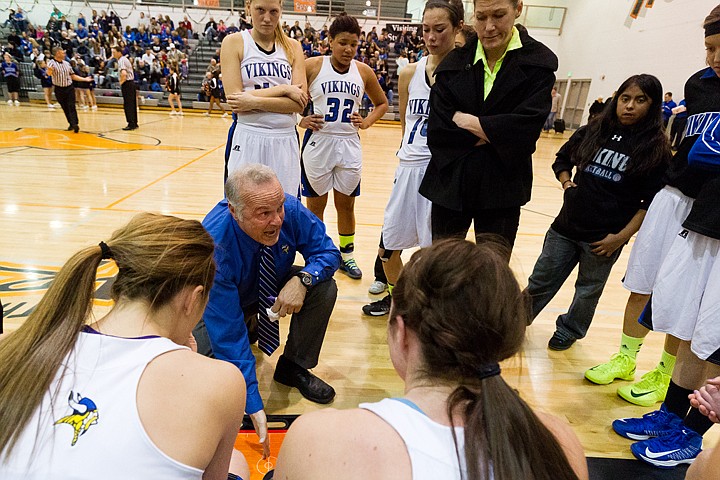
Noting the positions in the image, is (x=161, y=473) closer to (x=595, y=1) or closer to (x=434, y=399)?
(x=434, y=399)

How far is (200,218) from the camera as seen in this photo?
452 cm

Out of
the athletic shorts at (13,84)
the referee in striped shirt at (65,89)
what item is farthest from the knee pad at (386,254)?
the athletic shorts at (13,84)

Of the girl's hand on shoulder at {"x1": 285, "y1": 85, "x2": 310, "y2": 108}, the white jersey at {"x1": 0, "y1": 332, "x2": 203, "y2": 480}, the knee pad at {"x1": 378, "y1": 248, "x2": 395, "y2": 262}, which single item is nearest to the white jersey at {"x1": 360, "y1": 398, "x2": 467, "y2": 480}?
the white jersey at {"x1": 0, "y1": 332, "x2": 203, "y2": 480}

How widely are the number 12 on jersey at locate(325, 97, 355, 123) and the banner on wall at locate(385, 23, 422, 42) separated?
18.2 metres

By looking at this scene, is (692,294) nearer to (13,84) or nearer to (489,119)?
(489,119)

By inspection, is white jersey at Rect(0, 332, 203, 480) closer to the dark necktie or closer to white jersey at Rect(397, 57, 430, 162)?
the dark necktie

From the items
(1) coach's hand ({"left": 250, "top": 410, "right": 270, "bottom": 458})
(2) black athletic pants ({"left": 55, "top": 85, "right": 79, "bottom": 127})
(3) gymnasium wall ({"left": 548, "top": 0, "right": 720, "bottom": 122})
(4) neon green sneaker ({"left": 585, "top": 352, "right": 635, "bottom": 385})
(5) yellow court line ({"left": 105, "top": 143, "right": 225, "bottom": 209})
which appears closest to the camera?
(1) coach's hand ({"left": 250, "top": 410, "right": 270, "bottom": 458})

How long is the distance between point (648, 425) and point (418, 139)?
1.83 metres

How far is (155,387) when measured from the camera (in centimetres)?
91

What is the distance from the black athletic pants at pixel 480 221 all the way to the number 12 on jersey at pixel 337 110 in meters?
1.44

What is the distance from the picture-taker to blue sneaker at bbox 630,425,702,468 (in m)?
1.86

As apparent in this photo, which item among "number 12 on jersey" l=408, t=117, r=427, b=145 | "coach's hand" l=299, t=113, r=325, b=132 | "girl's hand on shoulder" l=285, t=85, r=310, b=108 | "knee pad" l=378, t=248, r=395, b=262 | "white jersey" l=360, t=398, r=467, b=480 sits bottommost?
"knee pad" l=378, t=248, r=395, b=262

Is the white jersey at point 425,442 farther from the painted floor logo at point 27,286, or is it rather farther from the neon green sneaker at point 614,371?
the painted floor logo at point 27,286

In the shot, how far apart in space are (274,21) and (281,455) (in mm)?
2525
